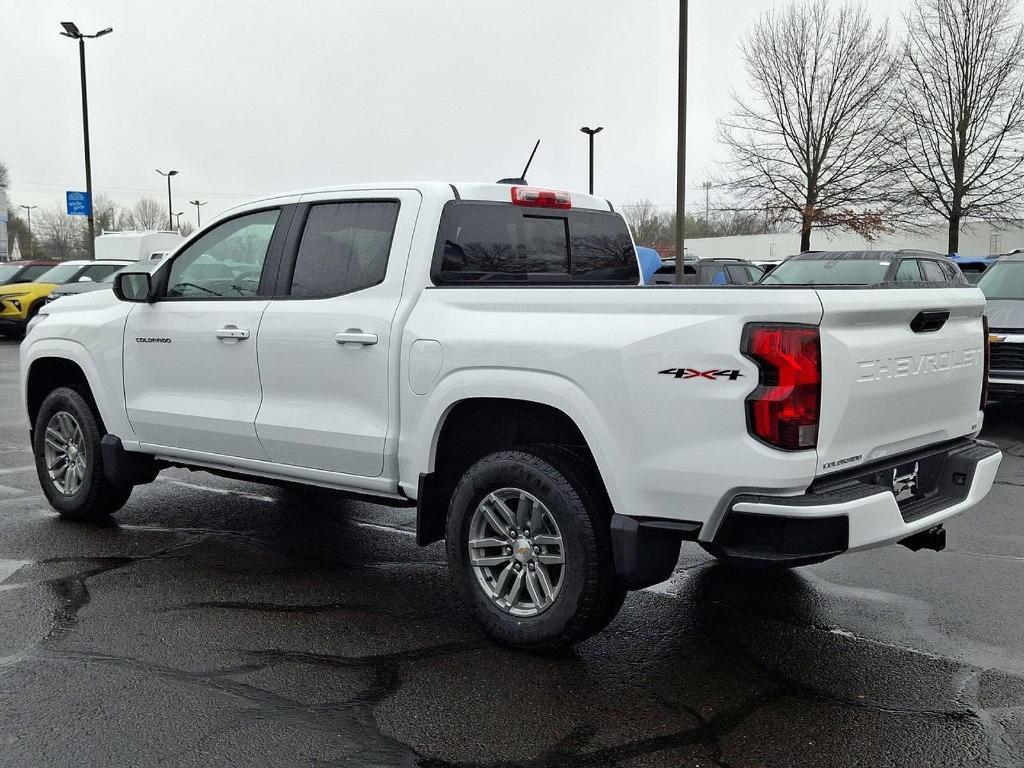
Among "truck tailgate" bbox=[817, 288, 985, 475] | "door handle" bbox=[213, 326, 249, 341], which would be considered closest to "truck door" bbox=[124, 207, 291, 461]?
"door handle" bbox=[213, 326, 249, 341]

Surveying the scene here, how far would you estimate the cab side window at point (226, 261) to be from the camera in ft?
18.1

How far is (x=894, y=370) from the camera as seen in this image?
13.0 ft

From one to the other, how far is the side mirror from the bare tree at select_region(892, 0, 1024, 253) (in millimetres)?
32647

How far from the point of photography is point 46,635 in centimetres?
453

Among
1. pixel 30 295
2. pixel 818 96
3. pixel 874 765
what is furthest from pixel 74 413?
pixel 818 96

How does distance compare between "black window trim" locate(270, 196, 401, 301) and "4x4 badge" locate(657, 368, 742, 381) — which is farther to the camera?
"black window trim" locate(270, 196, 401, 301)

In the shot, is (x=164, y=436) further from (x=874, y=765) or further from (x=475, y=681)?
(x=874, y=765)

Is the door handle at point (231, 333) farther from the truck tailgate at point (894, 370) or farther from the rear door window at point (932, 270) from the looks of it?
the rear door window at point (932, 270)

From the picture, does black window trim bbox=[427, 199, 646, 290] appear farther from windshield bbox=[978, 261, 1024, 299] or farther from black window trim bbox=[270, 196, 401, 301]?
windshield bbox=[978, 261, 1024, 299]

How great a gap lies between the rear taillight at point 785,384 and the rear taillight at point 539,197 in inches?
75.2

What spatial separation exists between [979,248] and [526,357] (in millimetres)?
59490

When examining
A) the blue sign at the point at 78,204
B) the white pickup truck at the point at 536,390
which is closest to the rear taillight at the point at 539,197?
the white pickup truck at the point at 536,390

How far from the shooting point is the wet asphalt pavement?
138 inches

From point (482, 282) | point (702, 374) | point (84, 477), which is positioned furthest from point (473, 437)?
point (84, 477)
